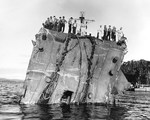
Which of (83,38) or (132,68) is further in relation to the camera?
(132,68)

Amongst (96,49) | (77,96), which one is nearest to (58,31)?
(96,49)

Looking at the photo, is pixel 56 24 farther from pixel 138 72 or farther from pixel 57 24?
pixel 138 72

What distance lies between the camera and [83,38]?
1989 cm

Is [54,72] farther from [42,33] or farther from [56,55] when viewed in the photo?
[42,33]

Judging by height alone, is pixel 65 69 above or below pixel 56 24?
below

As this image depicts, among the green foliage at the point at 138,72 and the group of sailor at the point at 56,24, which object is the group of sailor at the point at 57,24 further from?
the green foliage at the point at 138,72

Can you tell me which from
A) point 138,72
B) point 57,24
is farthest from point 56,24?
point 138,72

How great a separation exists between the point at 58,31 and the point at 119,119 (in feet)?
28.6

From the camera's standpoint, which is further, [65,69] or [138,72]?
[138,72]

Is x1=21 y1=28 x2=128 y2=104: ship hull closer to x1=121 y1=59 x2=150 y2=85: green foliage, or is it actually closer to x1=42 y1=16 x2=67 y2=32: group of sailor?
x1=42 y1=16 x2=67 y2=32: group of sailor

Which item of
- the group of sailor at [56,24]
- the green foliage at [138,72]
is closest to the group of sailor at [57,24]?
the group of sailor at [56,24]

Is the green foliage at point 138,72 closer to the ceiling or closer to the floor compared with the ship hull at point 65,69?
closer to the ceiling

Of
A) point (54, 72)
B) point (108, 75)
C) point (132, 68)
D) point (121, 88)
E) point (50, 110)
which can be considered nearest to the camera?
point (50, 110)

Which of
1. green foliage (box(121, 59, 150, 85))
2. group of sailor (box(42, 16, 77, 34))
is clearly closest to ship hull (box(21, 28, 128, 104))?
group of sailor (box(42, 16, 77, 34))
